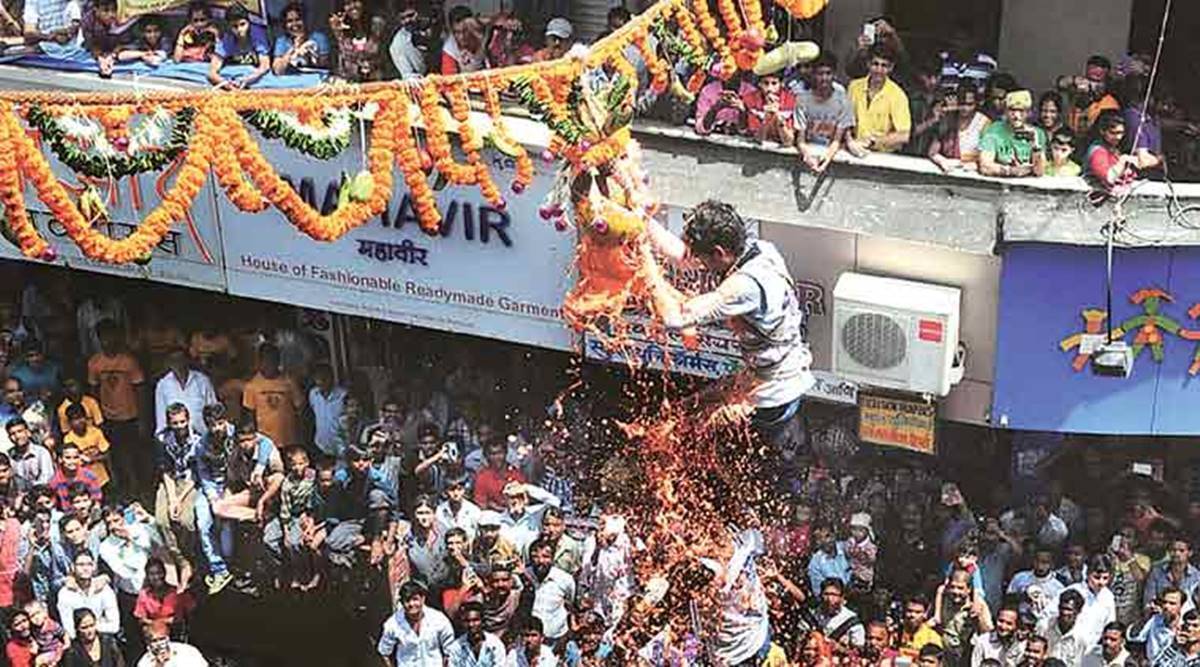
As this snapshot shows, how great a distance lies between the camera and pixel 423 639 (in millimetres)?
11742

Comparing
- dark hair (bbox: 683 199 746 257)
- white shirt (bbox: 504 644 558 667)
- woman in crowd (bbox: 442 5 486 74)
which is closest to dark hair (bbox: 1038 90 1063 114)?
dark hair (bbox: 683 199 746 257)

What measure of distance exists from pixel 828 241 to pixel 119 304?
554 cm

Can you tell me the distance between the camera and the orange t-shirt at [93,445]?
44.6 feet

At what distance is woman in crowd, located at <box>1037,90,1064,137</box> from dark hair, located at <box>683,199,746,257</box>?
2680 mm

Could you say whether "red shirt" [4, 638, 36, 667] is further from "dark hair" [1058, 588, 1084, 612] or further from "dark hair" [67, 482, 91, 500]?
"dark hair" [1058, 588, 1084, 612]

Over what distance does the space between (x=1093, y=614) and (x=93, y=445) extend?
6.75 metres

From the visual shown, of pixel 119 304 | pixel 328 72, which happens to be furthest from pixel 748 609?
pixel 119 304

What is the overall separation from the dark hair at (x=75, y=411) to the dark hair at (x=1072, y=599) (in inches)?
264

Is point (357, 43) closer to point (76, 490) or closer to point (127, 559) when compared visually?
point (76, 490)

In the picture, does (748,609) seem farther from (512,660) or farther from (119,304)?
(119,304)

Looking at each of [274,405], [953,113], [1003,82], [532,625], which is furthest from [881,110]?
[274,405]

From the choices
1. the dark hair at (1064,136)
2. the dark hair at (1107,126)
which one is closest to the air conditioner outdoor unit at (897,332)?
the dark hair at (1064,136)

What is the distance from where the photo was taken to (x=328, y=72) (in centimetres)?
1323

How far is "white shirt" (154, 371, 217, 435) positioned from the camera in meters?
13.6
